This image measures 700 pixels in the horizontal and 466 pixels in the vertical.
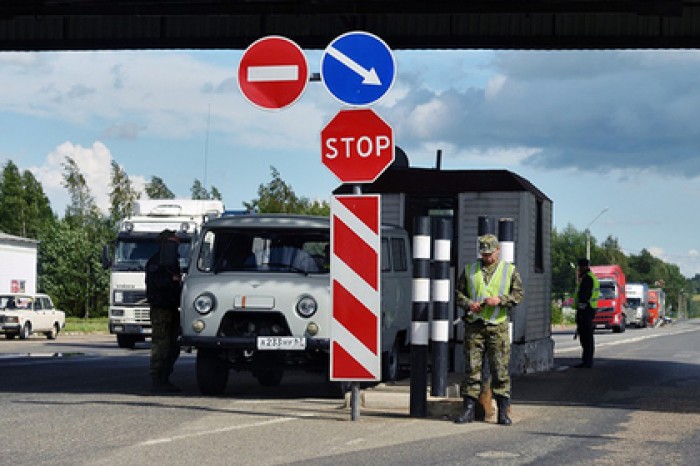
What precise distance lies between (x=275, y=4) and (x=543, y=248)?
5.65 meters

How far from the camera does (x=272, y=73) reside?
12.4 m

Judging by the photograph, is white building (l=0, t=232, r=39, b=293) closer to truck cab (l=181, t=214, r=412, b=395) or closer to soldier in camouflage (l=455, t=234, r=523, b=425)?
truck cab (l=181, t=214, r=412, b=395)

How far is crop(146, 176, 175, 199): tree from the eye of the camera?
119 m

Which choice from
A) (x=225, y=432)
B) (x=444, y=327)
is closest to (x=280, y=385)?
(x=444, y=327)

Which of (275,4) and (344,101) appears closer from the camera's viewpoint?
(344,101)

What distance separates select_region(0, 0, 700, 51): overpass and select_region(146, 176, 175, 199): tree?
9558 cm

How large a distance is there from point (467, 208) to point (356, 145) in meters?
8.07

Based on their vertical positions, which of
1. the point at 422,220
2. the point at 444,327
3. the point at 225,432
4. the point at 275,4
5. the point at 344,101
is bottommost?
the point at 225,432

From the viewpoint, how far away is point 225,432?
36.0 ft

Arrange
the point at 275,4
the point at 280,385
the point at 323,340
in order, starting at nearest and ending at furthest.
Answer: the point at 323,340, the point at 280,385, the point at 275,4

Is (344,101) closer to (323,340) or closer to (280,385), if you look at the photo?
(323,340)

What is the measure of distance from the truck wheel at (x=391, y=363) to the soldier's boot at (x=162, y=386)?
8.10 ft

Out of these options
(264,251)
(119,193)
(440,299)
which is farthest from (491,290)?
(119,193)

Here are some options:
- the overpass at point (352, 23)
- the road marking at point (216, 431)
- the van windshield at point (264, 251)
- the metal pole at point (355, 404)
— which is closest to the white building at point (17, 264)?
the overpass at point (352, 23)
